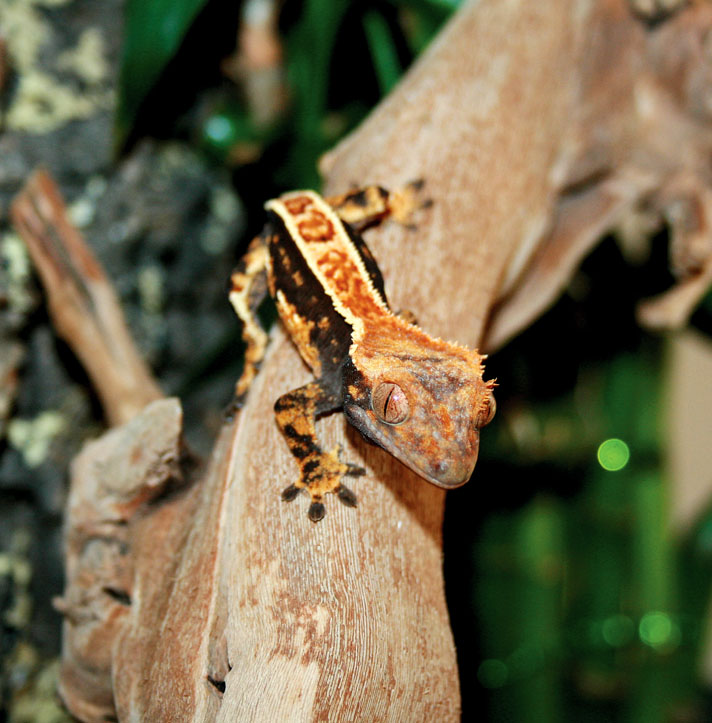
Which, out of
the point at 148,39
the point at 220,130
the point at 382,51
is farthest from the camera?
the point at 220,130

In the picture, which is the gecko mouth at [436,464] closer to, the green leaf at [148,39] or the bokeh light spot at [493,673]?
the green leaf at [148,39]

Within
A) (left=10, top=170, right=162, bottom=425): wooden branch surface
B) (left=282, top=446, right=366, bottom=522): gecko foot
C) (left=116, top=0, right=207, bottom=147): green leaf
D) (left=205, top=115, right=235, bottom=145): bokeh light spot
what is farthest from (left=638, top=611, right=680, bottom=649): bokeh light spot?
(left=116, top=0, right=207, bottom=147): green leaf

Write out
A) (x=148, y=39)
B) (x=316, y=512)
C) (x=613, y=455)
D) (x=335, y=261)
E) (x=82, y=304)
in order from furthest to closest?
(x=613, y=455) < (x=148, y=39) < (x=82, y=304) < (x=335, y=261) < (x=316, y=512)

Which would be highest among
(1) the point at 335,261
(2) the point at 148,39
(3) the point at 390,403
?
(2) the point at 148,39

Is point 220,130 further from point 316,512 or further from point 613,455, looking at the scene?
point 613,455

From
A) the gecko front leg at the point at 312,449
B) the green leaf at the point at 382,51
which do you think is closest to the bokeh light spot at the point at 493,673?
the gecko front leg at the point at 312,449

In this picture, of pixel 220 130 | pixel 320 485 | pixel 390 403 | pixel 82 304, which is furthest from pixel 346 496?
pixel 220 130

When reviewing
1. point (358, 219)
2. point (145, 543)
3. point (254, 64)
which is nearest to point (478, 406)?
point (358, 219)
